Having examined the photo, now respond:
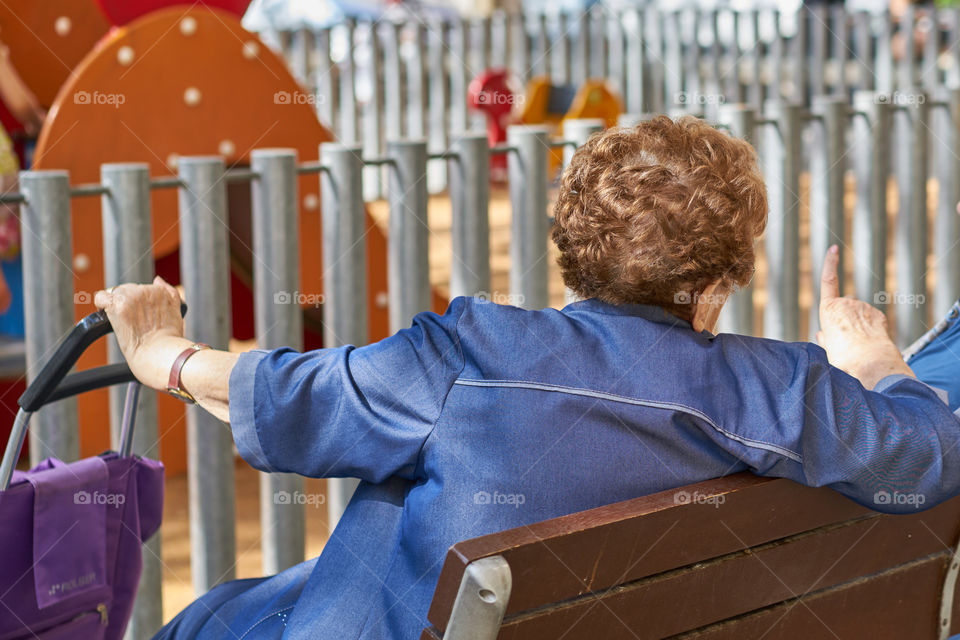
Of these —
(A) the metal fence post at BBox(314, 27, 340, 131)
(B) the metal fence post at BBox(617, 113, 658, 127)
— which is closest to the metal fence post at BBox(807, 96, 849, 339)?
(B) the metal fence post at BBox(617, 113, 658, 127)

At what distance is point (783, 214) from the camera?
3.95 metres

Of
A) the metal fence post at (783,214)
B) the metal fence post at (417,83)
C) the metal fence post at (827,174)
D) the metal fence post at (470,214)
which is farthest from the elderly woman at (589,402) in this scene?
the metal fence post at (417,83)

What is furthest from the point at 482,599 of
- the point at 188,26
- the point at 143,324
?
the point at 188,26

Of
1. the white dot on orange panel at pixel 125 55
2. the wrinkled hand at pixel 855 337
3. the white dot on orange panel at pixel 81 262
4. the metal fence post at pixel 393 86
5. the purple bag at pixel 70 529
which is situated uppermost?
the metal fence post at pixel 393 86

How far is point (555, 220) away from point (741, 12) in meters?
8.64

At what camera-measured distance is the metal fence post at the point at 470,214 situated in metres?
3.14

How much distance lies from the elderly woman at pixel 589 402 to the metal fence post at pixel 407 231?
58.1 inches

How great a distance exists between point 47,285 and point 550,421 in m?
1.44

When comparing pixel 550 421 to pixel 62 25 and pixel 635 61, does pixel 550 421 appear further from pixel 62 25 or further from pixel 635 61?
pixel 635 61

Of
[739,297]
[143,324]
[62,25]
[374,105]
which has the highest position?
[374,105]

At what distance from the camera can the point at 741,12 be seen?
9.63 m

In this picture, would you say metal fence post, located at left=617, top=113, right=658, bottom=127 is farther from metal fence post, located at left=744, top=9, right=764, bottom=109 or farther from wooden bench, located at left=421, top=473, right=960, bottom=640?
metal fence post, located at left=744, top=9, right=764, bottom=109

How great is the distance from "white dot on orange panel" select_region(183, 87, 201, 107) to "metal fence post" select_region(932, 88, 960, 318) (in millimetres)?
2794

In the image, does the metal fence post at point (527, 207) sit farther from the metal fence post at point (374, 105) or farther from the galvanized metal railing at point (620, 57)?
the metal fence post at point (374, 105)
